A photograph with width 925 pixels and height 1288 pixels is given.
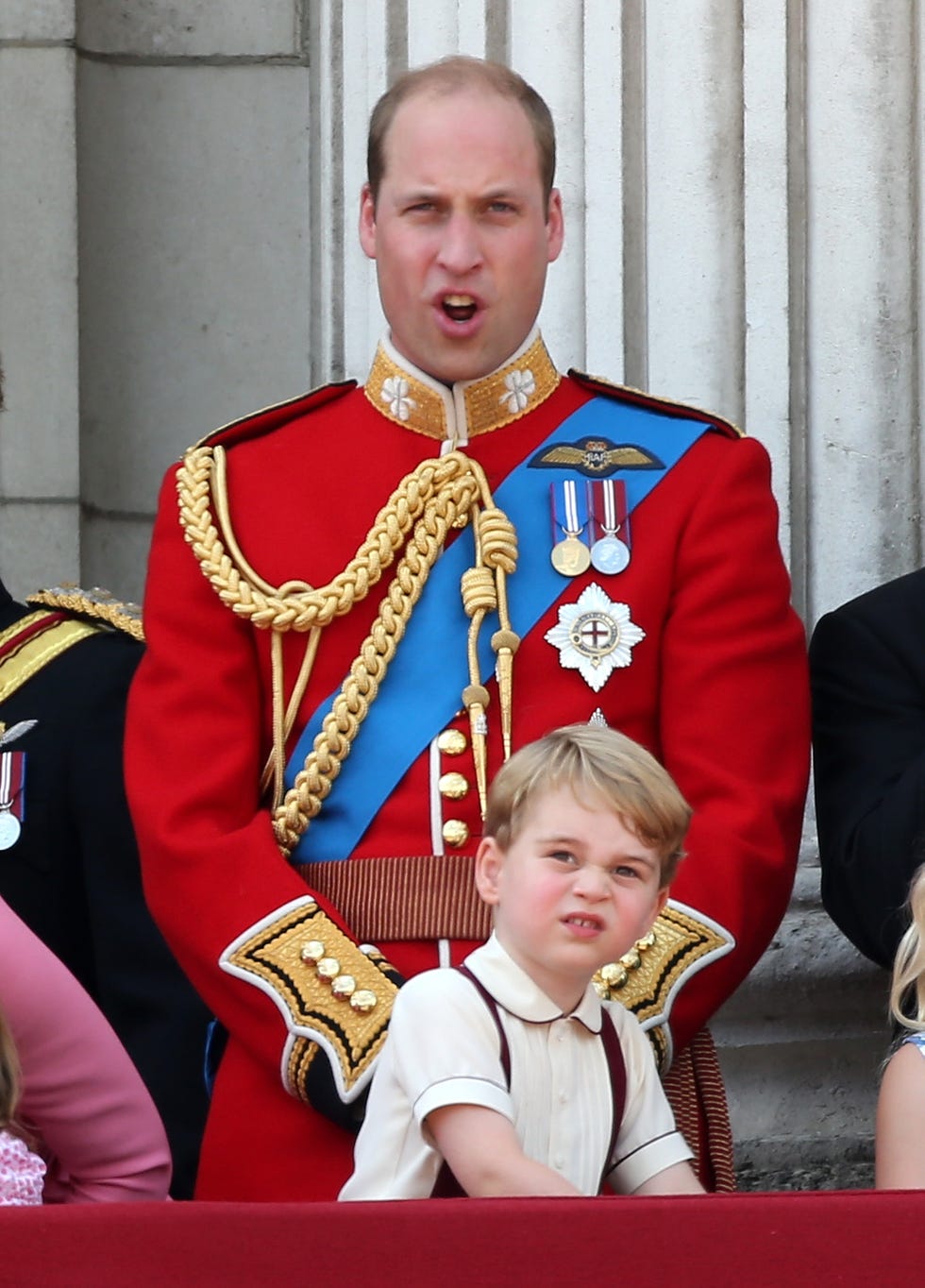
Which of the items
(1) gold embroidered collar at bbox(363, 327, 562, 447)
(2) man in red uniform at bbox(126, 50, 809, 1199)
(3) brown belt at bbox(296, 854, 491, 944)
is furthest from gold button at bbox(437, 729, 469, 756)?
(1) gold embroidered collar at bbox(363, 327, 562, 447)

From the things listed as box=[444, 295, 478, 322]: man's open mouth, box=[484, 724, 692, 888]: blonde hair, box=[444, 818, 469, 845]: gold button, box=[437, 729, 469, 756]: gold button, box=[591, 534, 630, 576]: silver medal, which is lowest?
box=[444, 818, 469, 845]: gold button

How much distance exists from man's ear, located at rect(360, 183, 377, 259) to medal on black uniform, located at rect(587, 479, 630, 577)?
0.33 meters

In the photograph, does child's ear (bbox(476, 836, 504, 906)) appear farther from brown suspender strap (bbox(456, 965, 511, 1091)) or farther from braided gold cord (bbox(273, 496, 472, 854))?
braided gold cord (bbox(273, 496, 472, 854))

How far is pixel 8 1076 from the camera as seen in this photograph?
2.34 m

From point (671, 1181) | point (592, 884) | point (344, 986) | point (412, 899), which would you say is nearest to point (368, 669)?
point (412, 899)

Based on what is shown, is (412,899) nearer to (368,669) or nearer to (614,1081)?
(368,669)

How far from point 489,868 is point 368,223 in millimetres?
845

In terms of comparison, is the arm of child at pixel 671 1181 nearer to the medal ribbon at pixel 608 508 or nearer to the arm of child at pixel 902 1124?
the arm of child at pixel 902 1124

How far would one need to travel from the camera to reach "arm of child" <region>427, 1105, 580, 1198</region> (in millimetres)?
2209

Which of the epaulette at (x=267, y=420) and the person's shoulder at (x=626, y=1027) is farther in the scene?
the epaulette at (x=267, y=420)

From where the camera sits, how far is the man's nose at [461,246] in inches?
109

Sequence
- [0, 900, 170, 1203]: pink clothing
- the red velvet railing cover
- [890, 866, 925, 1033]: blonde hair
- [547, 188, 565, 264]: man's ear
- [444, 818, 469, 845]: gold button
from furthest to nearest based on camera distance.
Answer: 1. [547, 188, 565, 264]: man's ear
2. [444, 818, 469, 845]: gold button
3. [890, 866, 925, 1033]: blonde hair
4. [0, 900, 170, 1203]: pink clothing
5. the red velvet railing cover

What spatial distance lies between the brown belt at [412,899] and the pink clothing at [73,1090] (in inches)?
11.2

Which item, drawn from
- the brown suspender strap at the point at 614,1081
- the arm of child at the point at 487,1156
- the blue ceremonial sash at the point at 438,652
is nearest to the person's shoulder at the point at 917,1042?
the brown suspender strap at the point at 614,1081
